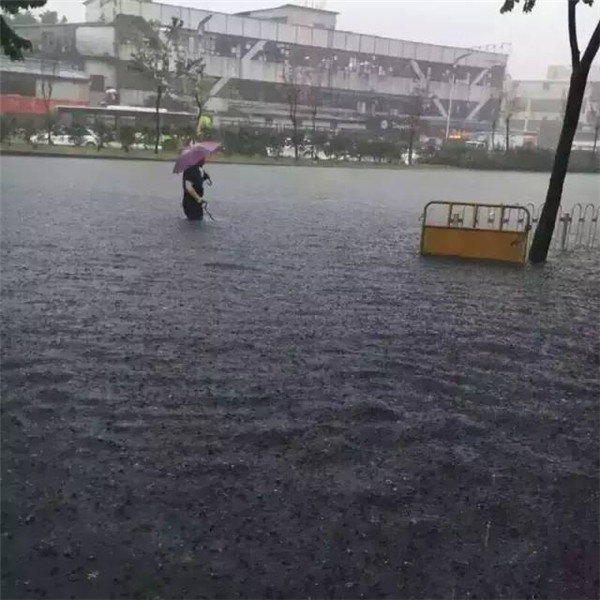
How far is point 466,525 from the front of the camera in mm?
3398

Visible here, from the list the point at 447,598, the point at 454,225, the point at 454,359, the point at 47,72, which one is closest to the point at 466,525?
the point at 447,598

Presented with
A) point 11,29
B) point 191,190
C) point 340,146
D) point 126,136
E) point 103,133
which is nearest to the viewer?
point 11,29

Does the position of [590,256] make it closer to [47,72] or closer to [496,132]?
[47,72]

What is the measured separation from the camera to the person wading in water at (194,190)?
1327cm

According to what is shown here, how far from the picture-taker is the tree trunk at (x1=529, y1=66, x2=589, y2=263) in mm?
10320

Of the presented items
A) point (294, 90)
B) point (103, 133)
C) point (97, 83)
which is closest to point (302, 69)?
point (294, 90)

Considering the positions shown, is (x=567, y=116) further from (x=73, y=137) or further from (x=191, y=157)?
(x=73, y=137)

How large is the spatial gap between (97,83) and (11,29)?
36510mm

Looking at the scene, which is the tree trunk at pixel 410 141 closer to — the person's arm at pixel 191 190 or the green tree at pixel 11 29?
the person's arm at pixel 191 190

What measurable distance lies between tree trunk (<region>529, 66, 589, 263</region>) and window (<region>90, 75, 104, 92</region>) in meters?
34.3

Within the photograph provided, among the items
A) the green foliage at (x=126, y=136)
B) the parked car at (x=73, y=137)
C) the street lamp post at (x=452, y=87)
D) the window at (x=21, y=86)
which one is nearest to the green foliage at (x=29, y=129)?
the parked car at (x=73, y=137)

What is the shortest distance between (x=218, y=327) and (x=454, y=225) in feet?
18.0

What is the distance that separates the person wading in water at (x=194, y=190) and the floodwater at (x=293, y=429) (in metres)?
3.59

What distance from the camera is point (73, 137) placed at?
119 ft
